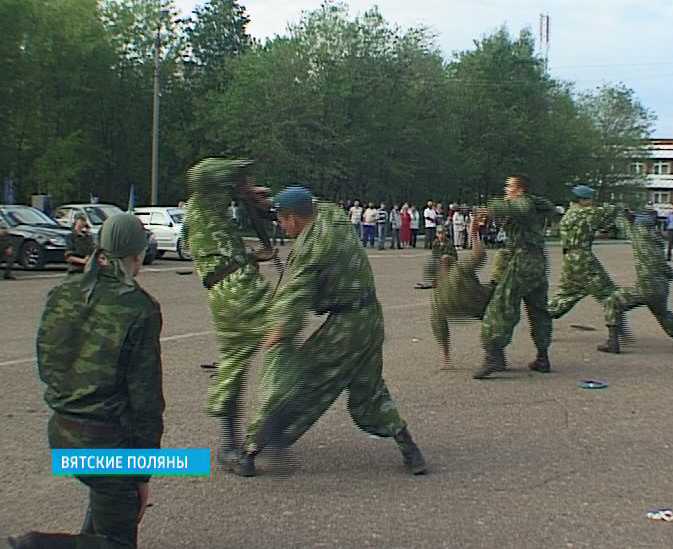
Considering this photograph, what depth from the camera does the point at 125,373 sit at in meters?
3.86

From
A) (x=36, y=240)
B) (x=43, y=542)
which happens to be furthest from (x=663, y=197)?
(x=43, y=542)

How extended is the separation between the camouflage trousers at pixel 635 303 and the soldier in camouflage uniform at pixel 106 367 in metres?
8.06

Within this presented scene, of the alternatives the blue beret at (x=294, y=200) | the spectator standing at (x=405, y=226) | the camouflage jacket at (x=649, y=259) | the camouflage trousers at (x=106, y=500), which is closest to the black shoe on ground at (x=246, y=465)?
the blue beret at (x=294, y=200)

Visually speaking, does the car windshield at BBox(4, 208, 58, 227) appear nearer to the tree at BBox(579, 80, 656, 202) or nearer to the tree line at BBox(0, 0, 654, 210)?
the tree line at BBox(0, 0, 654, 210)

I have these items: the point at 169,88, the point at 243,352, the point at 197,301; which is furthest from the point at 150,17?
the point at 243,352

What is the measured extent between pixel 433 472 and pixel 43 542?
117 inches

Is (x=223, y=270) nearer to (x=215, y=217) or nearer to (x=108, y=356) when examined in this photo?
(x=215, y=217)

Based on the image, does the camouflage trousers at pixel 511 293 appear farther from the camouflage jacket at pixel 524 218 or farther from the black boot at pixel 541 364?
the black boot at pixel 541 364

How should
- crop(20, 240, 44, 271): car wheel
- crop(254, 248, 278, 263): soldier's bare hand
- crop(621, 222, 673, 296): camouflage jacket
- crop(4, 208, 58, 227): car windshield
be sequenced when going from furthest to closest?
1. crop(4, 208, 58, 227): car windshield
2. crop(20, 240, 44, 271): car wheel
3. crop(621, 222, 673, 296): camouflage jacket
4. crop(254, 248, 278, 263): soldier's bare hand

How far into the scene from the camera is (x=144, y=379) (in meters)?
3.84

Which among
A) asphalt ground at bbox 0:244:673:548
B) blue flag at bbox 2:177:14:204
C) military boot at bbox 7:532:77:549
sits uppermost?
blue flag at bbox 2:177:14:204

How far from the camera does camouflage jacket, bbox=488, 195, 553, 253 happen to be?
9.07 metres

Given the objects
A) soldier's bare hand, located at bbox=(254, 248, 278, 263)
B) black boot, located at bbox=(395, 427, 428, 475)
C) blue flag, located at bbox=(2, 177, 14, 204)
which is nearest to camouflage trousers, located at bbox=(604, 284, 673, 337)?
black boot, located at bbox=(395, 427, 428, 475)

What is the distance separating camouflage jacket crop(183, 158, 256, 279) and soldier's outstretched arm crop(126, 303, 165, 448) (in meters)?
2.32
